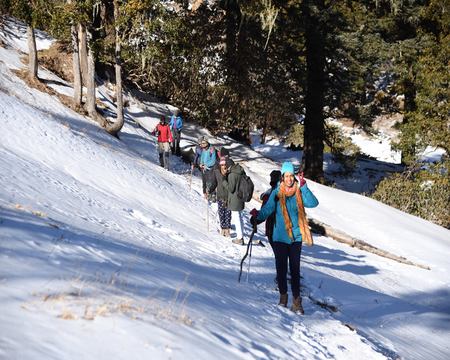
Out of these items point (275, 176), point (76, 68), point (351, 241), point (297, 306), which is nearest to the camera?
point (297, 306)

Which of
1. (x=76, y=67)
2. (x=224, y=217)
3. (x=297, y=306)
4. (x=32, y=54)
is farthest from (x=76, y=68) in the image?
(x=297, y=306)

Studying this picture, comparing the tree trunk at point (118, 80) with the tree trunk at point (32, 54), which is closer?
the tree trunk at point (118, 80)

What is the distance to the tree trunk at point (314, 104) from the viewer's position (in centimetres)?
2105

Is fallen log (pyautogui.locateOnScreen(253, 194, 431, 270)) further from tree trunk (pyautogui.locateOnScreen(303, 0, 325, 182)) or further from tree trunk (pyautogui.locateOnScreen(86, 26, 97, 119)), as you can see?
tree trunk (pyautogui.locateOnScreen(86, 26, 97, 119))

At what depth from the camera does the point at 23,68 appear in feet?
69.4

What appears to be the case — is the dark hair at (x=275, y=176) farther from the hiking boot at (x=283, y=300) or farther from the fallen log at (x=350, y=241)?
the fallen log at (x=350, y=241)

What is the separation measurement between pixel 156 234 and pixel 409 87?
21273mm

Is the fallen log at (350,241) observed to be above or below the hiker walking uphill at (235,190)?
below

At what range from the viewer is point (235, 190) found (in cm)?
973

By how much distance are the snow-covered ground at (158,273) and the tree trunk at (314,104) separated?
4445mm

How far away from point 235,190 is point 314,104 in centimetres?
1328

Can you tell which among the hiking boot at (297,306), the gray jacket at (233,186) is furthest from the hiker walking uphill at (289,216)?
the gray jacket at (233,186)

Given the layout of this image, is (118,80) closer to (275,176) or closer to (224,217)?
(224,217)

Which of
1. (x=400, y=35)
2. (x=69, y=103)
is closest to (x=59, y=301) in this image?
(x=69, y=103)
